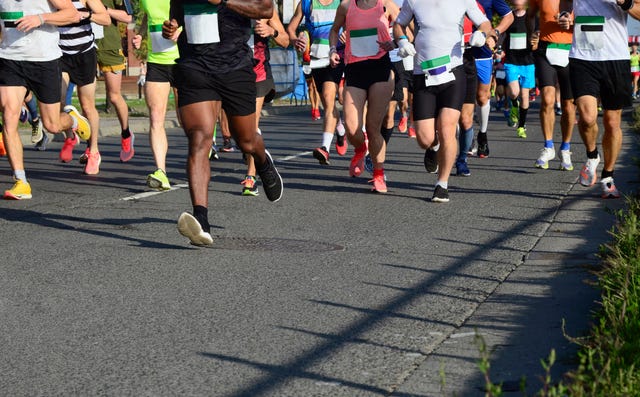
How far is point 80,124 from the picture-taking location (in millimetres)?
12242

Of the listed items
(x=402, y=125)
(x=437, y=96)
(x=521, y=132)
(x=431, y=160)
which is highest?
(x=437, y=96)

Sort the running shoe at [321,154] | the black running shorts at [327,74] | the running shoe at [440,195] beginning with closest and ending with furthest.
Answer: the running shoe at [440,195], the running shoe at [321,154], the black running shorts at [327,74]

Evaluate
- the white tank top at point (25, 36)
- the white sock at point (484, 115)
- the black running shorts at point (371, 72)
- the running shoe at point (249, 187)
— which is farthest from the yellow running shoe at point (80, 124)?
the white sock at point (484, 115)

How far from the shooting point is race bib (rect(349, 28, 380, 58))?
35.6ft

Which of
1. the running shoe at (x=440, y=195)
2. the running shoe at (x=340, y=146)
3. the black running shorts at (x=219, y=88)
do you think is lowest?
the running shoe at (x=340, y=146)

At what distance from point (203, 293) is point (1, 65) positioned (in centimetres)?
483

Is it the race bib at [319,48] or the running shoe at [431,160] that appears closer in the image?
the running shoe at [431,160]

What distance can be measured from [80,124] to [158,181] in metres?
1.92

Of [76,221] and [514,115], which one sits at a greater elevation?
[76,221]

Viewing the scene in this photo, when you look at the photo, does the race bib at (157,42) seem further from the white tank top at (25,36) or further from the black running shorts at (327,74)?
the black running shorts at (327,74)

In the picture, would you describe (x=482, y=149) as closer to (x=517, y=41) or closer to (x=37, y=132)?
(x=517, y=41)

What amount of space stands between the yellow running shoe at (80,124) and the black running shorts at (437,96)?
11.7 ft

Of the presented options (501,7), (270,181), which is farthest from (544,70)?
(270,181)

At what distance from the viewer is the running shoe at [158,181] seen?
420 inches
